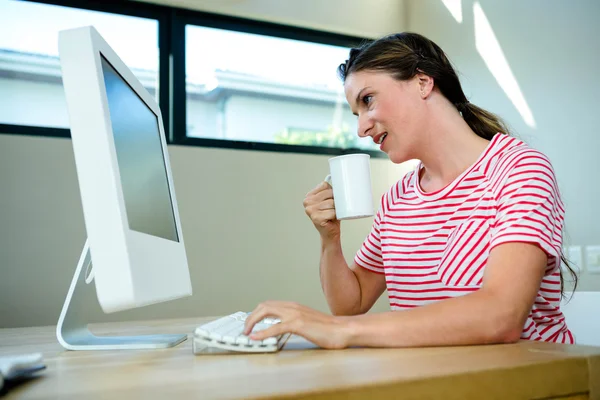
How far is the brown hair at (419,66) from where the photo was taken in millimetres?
1360

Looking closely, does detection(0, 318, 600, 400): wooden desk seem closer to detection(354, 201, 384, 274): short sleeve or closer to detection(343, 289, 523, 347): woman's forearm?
detection(343, 289, 523, 347): woman's forearm

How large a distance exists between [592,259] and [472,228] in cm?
117

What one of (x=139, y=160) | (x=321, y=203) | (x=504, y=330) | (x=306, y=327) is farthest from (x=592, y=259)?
(x=139, y=160)

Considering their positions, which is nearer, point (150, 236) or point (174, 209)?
point (150, 236)

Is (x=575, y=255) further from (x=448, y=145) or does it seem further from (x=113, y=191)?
(x=113, y=191)

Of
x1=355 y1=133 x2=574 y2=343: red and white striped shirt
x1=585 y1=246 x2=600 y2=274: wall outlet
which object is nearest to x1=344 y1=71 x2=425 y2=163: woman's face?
x1=355 y1=133 x2=574 y2=343: red and white striped shirt

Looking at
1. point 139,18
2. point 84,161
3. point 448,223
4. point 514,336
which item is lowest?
point 514,336

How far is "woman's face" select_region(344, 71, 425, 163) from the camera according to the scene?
4.46 ft

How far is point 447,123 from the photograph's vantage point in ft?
4.49

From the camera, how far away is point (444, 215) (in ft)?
4.27

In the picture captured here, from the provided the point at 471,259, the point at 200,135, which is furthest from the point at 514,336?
the point at 200,135

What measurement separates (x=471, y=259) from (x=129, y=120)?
701 millimetres

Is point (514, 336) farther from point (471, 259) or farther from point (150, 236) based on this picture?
point (150, 236)

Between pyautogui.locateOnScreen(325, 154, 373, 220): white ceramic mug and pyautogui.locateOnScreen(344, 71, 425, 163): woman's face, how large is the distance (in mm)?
230
